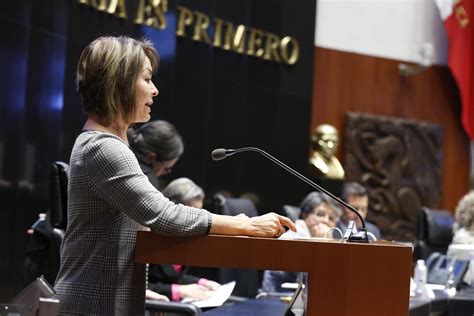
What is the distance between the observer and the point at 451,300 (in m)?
3.60

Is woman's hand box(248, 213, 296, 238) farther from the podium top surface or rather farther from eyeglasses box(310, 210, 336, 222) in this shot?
eyeglasses box(310, 210, 336, 222)

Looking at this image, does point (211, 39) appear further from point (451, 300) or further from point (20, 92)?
point (451, 300)

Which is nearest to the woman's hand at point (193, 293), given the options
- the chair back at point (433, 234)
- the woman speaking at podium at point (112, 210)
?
the woman speaking at podium at point (112, 210)

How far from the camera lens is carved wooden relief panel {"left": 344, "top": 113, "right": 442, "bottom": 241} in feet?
30.3

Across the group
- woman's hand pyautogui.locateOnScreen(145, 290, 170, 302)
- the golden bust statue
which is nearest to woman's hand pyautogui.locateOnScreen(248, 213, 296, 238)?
woman's hand pyautogui.locateOnScreen(145, 290, 170, 302)

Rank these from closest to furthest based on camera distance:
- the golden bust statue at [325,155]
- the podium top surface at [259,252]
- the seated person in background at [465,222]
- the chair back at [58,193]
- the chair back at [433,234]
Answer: the podium top surface at [259,252] → the chair back at [58,193] → the seated person in background at [465,222] → the chair back at [433,234] → the golden bust statue at [325,155]

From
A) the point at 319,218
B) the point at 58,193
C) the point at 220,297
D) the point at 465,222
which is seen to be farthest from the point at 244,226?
the point at 465,222

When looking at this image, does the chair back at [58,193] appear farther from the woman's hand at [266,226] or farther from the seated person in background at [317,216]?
the seated person in background at [317,216]

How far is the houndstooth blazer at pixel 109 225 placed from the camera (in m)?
2.06

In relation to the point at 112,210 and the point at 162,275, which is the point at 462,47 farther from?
the point at 112,210

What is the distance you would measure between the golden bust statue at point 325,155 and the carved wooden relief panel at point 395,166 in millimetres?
891

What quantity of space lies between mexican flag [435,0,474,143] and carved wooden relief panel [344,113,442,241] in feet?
1.36

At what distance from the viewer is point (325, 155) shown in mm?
8141

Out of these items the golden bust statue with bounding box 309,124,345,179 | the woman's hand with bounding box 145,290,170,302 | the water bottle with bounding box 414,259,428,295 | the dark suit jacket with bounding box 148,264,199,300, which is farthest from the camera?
the golden bust statue with bounding box 309,124,345,179
